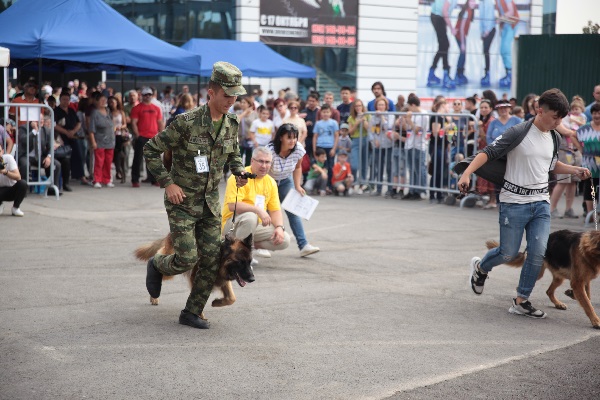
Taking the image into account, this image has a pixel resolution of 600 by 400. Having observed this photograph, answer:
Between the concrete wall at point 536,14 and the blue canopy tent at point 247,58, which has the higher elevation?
the concrete wall at point 536,14

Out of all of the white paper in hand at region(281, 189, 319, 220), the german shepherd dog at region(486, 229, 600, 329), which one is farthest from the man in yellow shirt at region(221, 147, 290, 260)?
the german shepherd dog at region(486, 229, 600, 329)

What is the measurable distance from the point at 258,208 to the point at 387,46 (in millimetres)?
27134

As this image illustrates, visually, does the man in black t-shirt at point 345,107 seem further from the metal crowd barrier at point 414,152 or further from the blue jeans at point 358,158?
the metal crowd barrier at point 414,152

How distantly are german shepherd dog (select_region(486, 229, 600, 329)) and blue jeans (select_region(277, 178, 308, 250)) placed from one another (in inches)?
119

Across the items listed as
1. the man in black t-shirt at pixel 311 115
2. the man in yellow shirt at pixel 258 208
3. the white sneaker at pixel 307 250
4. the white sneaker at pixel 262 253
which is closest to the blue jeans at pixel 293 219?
the white sneaker at pixel 307 250

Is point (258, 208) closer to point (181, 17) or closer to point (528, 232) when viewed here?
point (528, 232)

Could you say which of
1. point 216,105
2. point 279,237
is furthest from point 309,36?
point 216,105

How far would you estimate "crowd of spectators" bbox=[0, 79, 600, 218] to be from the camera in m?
14.7

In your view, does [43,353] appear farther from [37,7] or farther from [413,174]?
[37,7]

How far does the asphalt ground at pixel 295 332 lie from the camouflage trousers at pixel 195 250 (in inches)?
12.9

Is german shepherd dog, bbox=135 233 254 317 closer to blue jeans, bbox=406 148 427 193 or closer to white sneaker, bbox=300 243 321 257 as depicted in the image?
white sneaker, bbox=300 243 321 257

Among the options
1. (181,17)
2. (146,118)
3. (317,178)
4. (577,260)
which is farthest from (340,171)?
(181,17)

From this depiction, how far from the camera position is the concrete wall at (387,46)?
33562 millimetres

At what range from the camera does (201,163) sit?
6.00 meters
